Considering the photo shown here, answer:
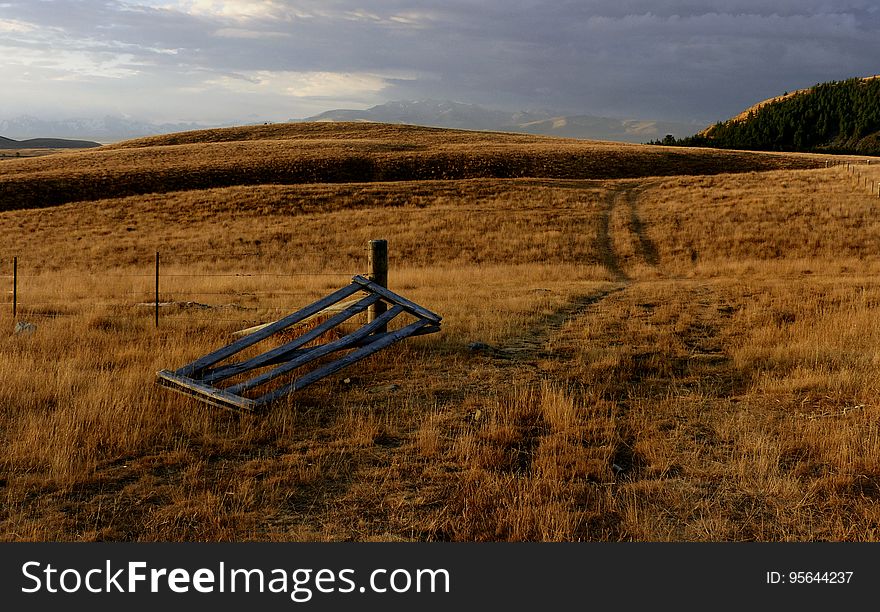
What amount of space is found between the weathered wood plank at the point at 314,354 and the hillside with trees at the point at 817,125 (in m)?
125

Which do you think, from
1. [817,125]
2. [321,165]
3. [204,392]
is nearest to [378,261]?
[204,392]

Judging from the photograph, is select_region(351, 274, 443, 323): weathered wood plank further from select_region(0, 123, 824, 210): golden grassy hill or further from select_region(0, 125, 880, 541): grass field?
select_region(0, 123, 824, 210): golden grassy hill

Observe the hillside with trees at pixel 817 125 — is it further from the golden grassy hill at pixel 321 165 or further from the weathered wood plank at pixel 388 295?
the weathered wood plank at pixel 388 295

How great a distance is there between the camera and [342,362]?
28.2ft

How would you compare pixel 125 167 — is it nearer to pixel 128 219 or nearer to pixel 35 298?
pixel 128 219

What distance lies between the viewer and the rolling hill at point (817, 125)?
12962 cm

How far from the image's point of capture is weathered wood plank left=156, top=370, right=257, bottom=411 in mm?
7169

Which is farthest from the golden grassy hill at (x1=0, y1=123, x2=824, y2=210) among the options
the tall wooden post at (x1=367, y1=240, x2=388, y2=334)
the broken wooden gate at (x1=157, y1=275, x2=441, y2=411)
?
the broken wooden gate at (x1=157, y1=275, x2=441, y2=411)

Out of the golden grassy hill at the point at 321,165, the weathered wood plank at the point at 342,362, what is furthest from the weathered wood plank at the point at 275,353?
the golden grassy hill at the point at 321,165

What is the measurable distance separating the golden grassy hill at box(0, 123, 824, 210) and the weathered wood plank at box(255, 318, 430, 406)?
40746mm

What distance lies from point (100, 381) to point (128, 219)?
102 feet

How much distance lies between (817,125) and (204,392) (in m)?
157

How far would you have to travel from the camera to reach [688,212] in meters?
33.3

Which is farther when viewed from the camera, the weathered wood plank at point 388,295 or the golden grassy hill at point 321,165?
the golden grassy hill at point 321,165
